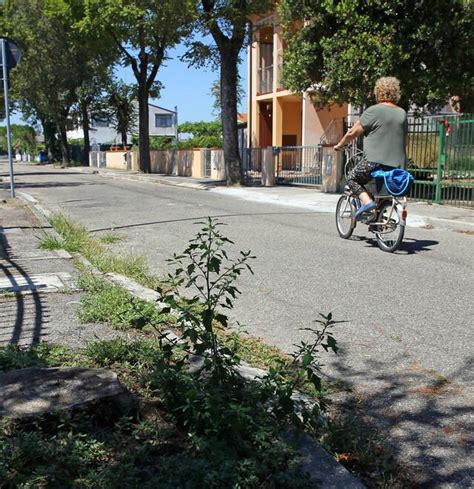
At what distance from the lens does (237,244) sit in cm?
A: 845

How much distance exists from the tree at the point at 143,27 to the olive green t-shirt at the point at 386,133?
1379 centimetres

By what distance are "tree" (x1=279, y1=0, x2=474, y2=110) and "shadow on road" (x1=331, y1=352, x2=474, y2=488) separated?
11209 mm

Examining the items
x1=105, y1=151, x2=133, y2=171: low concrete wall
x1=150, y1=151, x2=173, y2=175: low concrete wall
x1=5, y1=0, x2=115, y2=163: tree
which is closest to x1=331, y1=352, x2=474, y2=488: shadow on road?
x1=150, y1=151, x2=173, y2=175: low concrete wall

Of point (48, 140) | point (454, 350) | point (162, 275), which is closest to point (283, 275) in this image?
point (162, 275)

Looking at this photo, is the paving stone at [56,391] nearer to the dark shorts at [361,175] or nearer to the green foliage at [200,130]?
the dark shorts at [361,175]

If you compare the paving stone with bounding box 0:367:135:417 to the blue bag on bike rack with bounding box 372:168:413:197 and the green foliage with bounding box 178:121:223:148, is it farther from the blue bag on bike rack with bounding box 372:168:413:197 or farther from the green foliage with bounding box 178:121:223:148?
the green foliage with bounding box 178:121:223:148

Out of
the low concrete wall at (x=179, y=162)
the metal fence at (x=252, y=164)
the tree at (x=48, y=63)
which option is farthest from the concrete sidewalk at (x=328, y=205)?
the tree at (x=48, y=63)

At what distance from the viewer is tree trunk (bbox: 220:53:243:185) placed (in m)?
20.9

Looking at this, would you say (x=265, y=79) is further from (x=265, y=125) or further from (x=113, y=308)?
(x=113, y=308)

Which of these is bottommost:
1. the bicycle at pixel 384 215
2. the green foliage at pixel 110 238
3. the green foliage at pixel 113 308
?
the green foliage at pixel 110 238

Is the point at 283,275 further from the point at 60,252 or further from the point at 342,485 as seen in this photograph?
the point at 342,485

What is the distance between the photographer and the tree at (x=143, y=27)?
22.2 meters

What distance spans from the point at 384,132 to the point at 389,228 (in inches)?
49.4

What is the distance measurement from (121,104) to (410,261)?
49379mm
